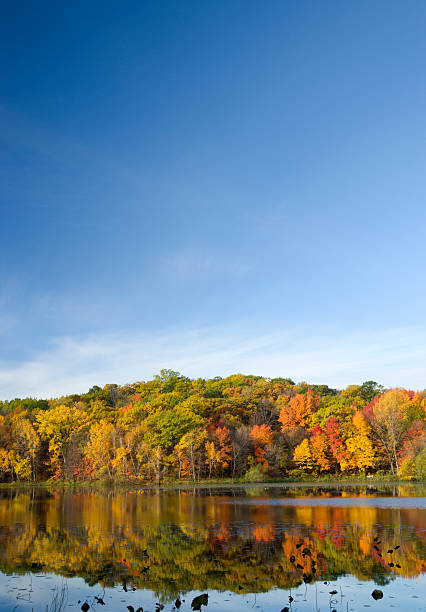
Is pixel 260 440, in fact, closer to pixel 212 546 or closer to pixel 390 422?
pixel 390 422

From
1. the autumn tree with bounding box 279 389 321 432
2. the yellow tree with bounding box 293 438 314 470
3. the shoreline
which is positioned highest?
the autumn tree with bounding box 279 389 321 432

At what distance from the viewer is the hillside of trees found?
75062 millimetres

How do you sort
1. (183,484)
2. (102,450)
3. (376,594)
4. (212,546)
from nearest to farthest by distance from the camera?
(376,594) → (212,546) → (183,484) → (102,450)

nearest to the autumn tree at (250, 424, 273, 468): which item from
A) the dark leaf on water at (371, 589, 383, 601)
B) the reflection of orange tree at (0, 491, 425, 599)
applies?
the reflection of orange tree at (0, 491, 425, 599)

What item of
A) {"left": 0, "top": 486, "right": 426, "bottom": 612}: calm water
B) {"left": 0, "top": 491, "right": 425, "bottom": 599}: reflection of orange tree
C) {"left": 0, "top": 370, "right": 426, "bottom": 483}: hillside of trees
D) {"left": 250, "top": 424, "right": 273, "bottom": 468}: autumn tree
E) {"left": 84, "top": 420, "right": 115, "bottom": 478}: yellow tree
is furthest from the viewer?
{"left": 250, "top": 424, "right": 273, "bottom": 468}: autumn tree

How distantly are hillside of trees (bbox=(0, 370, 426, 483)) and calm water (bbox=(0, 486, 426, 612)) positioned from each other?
46551 mm

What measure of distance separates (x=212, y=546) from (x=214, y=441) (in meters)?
58.5

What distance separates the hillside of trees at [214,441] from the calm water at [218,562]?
4655cm

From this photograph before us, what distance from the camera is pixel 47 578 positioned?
49.8 ft

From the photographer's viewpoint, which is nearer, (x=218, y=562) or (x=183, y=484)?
(x=218, y=562)

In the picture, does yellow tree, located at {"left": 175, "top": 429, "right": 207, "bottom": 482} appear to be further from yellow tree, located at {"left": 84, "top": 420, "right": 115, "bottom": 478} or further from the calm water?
the calm water

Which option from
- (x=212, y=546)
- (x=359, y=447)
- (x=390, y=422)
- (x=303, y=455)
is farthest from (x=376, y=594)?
(x=390, y=422)

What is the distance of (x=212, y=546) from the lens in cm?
1981

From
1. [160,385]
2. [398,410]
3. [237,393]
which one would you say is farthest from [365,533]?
[160,385]
